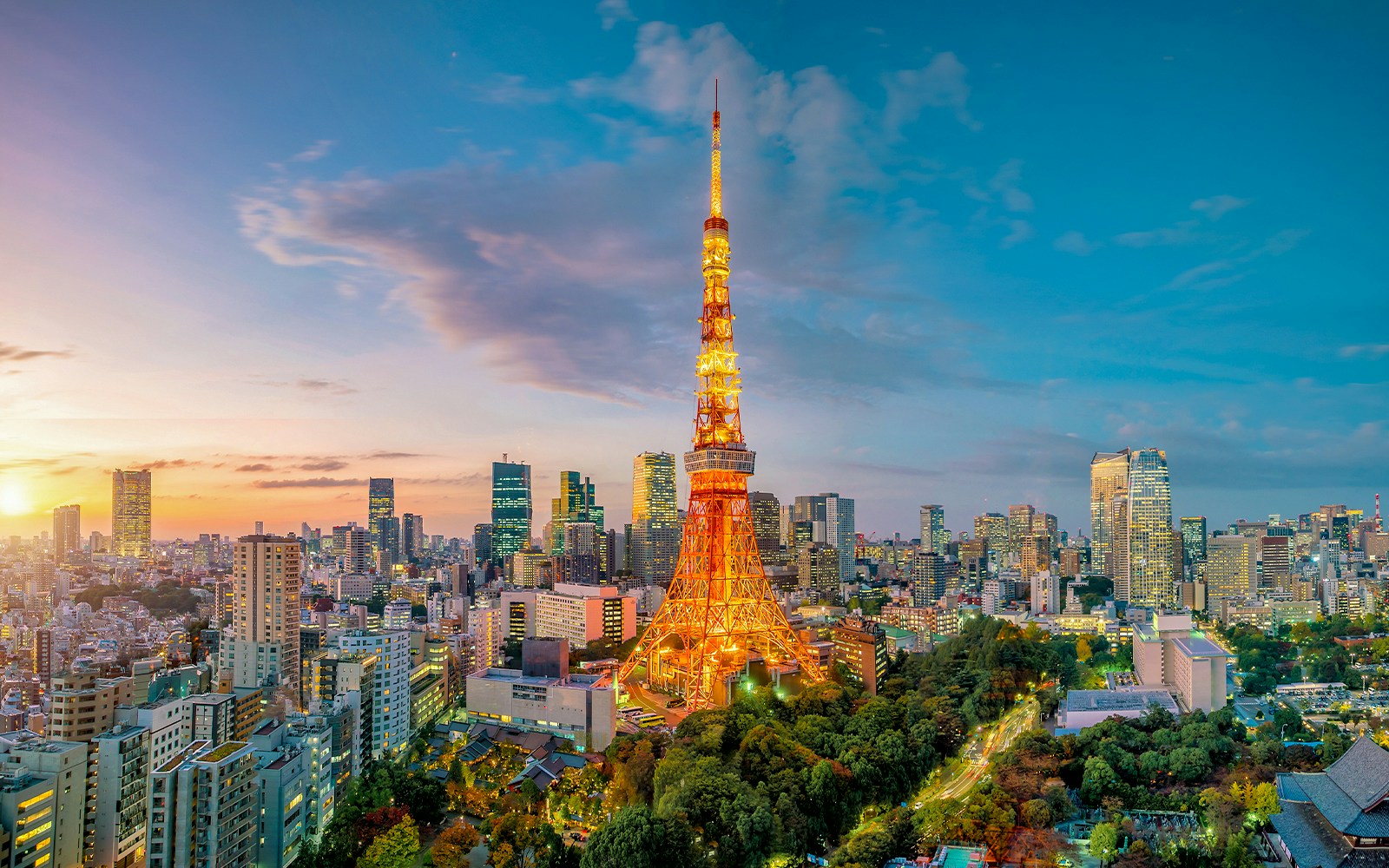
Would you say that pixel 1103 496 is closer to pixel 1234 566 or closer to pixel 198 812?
pixel 1234 566

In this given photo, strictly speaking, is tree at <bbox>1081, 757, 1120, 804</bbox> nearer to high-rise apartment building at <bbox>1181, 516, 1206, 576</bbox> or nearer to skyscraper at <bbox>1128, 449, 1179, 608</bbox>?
skyscraper at <bbox>1128, 449, 1179, 608</bbox>

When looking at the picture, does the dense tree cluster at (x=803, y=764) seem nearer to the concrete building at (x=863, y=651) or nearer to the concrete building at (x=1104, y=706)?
the concrete building at (x=863, y=651)

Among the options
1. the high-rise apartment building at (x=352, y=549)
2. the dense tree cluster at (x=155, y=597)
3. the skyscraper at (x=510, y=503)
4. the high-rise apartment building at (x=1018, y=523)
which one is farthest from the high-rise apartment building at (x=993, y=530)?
the dense tree cluster at (x=155, y=597)

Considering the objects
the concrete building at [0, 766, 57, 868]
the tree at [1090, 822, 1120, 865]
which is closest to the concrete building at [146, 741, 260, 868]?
the concrete building at [0, 766, 57, 868]

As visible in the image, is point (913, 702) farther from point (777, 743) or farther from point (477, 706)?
point (477, 706)

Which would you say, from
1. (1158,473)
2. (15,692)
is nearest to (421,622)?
(15,692)

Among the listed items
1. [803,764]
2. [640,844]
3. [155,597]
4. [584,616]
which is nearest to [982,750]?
[803,764]
